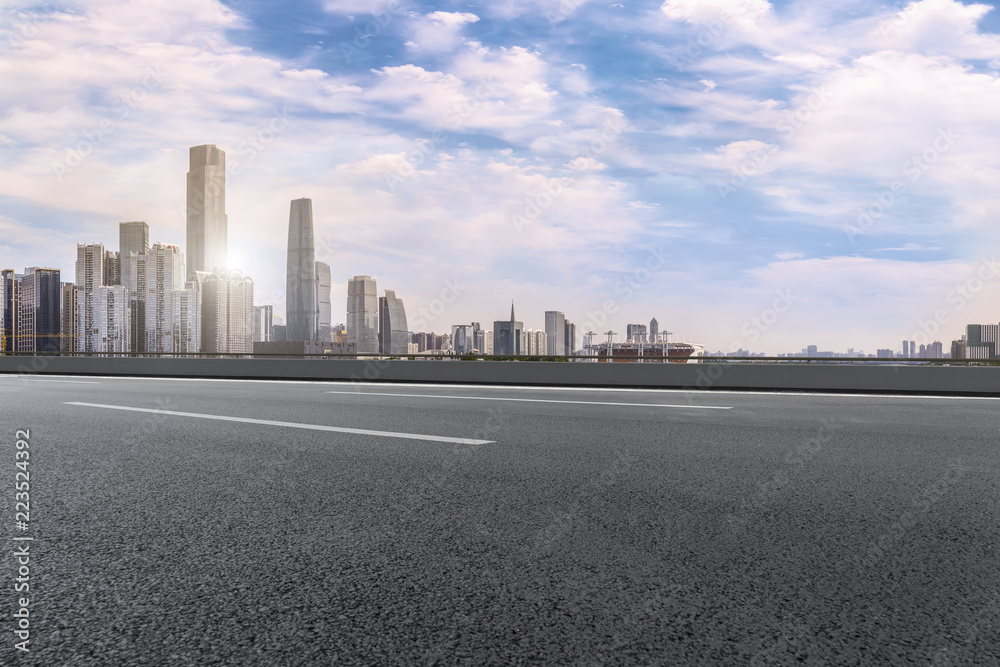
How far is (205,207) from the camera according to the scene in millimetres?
169500

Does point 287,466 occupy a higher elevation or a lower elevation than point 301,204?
lower

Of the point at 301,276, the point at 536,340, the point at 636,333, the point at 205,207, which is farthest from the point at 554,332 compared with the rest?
the point at 205,207

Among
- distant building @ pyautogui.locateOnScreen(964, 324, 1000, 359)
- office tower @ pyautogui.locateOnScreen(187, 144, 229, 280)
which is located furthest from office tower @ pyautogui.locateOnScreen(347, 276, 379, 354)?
office tower @ pyautogui.locateOnScreen(187, 144, 229, 280)

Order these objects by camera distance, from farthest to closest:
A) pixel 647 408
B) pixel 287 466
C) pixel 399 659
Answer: pixel 647 408 → pixel 287 466 → pixel 399 659

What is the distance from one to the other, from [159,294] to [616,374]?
33299mm

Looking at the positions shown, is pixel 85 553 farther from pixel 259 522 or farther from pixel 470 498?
pixel 470 498

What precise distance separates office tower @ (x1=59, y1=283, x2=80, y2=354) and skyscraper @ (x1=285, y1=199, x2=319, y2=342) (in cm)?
2836

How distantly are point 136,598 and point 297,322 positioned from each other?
3160 inches

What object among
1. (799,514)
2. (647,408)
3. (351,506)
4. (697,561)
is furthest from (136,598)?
(647,408)

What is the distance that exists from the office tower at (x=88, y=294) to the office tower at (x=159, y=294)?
2.07m

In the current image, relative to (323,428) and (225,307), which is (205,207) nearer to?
(225,307)

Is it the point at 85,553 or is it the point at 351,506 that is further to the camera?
the point at 351,506

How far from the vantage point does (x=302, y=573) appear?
2834 mm

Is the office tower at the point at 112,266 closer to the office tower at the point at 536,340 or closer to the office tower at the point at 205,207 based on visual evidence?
the office tower at the point at 536,340
